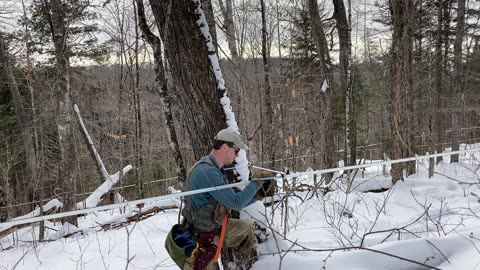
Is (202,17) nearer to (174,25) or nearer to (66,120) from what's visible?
(174,25)

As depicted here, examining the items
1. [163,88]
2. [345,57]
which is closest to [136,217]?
[163,88]

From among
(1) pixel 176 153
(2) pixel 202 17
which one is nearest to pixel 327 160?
(1) pixel 176 153

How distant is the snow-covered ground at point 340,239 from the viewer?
332 cm

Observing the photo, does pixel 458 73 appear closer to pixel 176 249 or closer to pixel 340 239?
pixel 340 239

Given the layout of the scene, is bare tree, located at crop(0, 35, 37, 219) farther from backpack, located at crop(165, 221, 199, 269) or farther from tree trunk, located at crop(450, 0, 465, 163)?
tree trunk, located at crop(450, 0, 465, 163)

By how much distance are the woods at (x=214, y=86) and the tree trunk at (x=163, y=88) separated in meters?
0.02

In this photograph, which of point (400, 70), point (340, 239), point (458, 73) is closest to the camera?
point (340, 239)

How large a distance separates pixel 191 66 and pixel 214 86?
277mm

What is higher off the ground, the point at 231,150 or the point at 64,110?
the point at 64,110

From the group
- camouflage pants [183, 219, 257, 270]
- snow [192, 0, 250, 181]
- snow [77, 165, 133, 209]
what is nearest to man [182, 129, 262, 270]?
camouflage pants [183, 219, 257, 270]

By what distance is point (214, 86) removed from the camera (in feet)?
11.7

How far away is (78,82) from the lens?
54.1ft

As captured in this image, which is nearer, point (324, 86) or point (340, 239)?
point (340, 239)

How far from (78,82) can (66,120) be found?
8893 mm
